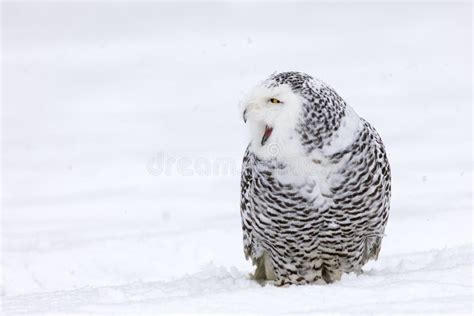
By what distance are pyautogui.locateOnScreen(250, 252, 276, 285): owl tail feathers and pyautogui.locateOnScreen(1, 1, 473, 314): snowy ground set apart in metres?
0.17

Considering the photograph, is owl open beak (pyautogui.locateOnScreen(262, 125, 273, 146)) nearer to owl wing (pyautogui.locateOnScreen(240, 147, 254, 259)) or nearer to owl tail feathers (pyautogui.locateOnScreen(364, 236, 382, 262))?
owl wing (pyautogui.locateOnScreen(240, 147, 254, 259))

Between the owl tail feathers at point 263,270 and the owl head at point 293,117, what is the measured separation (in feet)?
3.20

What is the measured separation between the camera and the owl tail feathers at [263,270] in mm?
5980

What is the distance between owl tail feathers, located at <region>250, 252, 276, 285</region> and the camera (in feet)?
19.6

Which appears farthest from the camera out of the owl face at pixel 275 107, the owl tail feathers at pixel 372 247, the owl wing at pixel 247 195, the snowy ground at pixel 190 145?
the owl tail feathers at pixel 372 247

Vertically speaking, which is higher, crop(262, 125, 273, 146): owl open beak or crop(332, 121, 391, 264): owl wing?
crop(262, 125, 273, 146): owl open beak

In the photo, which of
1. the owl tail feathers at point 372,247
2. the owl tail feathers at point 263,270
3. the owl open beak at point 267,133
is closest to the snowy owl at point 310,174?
the owl open beak at point 267,133

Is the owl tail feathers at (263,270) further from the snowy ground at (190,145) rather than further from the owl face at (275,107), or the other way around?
the owl face at (275,107)

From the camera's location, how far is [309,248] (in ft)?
18.4

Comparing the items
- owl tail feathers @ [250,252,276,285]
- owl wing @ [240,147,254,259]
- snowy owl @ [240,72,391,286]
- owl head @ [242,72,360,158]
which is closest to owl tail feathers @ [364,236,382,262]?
snowy owl @ [240,72,391,286]

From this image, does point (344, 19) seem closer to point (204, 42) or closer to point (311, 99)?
point (204, 42)

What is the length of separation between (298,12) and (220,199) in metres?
8.09

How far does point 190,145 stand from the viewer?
44.0 feet

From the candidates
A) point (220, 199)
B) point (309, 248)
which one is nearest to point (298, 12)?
point (220, 199)
